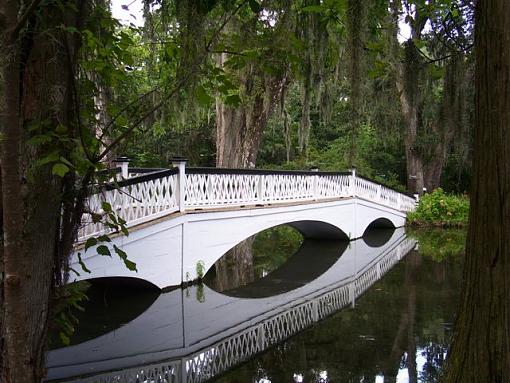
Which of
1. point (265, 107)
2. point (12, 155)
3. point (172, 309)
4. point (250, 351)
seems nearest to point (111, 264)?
point (172, 309)

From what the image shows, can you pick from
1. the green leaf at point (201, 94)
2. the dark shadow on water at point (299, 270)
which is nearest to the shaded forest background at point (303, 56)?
the green leaf at point (201, 94)

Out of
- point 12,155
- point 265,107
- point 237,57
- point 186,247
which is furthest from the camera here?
point 265,107

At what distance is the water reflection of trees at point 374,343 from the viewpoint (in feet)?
18.2

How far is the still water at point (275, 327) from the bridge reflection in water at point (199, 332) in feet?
0.05

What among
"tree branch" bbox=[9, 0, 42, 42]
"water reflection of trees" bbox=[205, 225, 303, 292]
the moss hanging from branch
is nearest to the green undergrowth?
"water reflection of trees" bbox=[205, 225, 303, 292]

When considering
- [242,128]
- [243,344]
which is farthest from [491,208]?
[242,128]

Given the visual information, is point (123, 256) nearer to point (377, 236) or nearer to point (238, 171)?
point (238, 171)

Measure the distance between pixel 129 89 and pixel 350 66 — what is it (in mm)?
1556

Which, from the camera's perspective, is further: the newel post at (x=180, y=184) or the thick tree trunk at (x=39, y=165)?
the newel post at (x=180, y=184)

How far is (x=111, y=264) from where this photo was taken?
7332 mm

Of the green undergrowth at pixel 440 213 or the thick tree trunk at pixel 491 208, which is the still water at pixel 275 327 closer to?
the thick tree trunk at pixel 491 208

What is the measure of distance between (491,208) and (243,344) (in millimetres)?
4108

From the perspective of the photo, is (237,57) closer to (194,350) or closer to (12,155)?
(12,155)

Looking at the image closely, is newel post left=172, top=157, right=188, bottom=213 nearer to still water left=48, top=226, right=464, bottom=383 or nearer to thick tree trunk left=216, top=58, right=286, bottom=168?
still water left=48, top=226, right=464, bottom=383
